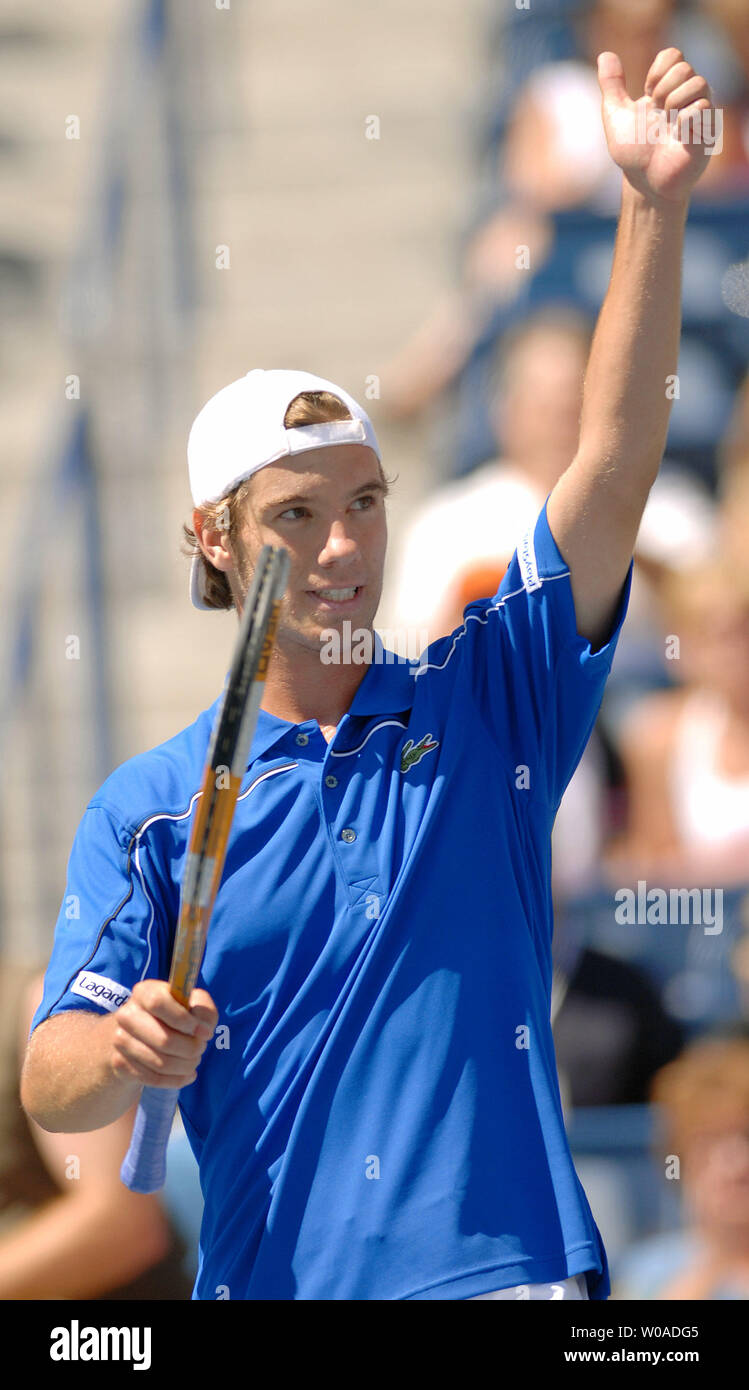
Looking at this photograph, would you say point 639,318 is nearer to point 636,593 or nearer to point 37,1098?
point 37,1098

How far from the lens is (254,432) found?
7.26ft

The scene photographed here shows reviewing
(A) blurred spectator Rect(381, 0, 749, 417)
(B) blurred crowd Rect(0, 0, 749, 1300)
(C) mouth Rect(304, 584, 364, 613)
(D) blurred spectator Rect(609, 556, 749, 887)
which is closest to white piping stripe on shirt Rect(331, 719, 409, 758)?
(C) mouth Rect(304, 584, 364, 613)

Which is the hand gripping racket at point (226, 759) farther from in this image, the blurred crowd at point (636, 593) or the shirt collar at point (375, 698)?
the blurred crowd at point (636, 593)

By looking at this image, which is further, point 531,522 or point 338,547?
point 531,522

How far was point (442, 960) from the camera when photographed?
80.4 inches

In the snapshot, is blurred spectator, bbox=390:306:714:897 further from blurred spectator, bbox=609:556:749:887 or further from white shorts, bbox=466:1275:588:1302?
white shorts, bbox=466:1275:588:1302

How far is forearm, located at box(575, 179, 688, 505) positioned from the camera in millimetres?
2090

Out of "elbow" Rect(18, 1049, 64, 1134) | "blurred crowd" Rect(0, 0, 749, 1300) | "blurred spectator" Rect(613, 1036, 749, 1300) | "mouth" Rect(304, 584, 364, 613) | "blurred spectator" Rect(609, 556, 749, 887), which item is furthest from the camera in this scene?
"blurred spectator" Rect(609, 556, 749, 887)

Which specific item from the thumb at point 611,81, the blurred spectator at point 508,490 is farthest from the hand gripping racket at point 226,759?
the blurred spectator at point 508,490

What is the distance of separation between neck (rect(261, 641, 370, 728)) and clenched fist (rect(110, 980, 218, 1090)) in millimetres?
521

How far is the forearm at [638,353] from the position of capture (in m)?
2.09

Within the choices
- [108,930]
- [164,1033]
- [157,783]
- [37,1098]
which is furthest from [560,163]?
[164,1033]

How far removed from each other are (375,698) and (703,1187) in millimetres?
2409

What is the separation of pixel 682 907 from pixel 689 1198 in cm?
85
